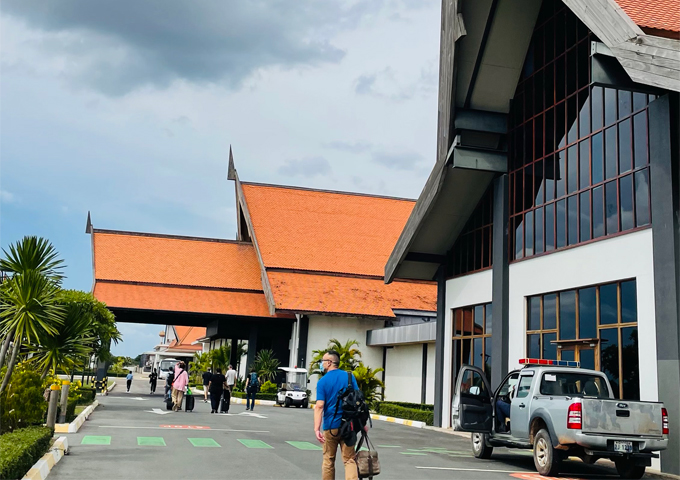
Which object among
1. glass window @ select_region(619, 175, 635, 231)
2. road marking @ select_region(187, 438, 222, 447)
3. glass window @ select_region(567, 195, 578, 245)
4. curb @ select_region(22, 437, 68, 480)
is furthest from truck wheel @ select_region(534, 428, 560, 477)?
curb @ select_region(22, 437, 68, 480)

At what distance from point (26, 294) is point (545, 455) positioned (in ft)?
31.6

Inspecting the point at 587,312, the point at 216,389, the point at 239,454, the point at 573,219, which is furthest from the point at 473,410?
the point at 216,389

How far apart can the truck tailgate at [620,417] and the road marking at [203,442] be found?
726 centimetres

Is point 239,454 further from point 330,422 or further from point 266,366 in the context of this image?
Result: point 266,366

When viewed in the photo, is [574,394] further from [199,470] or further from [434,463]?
[199,470]

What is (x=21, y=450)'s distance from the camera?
9250 mm

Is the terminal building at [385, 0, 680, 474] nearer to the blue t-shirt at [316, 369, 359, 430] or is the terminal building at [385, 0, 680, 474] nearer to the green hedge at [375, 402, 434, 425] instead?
the green hedge at [375, 402, 434, 425]

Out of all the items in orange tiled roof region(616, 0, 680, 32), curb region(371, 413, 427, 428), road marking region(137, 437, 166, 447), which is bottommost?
curb region(371, 413, 427, 428)

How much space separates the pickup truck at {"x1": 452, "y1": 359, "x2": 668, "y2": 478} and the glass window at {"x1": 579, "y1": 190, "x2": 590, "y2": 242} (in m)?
3.83

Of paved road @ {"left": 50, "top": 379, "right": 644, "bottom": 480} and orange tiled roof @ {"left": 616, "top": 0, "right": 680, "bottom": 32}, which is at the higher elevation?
orange tiled roof @ {"left": 616, "top": 0, "right": 680, "bottom": 32}

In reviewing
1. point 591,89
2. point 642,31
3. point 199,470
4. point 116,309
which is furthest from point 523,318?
point 116,309

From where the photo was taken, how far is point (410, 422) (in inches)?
1029

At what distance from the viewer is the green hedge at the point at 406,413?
2572 centimetres

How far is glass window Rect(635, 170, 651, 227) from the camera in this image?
15820 mm
